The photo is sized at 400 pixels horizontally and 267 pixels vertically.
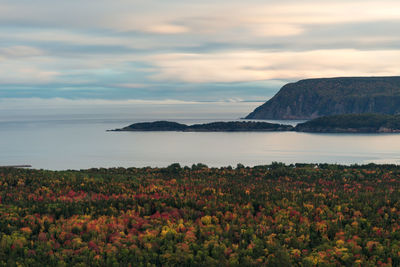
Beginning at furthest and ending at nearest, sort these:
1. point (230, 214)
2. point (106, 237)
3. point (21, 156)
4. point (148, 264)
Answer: point (21, 156) < point (230, 214) < point (106, 237) < point (148, 264)

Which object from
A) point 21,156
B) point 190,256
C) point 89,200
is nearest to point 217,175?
point 89,200

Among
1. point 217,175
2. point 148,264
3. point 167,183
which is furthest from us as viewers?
point 217,175

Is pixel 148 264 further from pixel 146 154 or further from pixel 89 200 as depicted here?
pixel 146 154

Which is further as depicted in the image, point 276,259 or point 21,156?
point 21,156

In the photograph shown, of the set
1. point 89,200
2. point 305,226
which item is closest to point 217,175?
point 89,200

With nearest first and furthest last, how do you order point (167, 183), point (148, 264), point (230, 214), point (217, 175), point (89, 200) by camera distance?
point (148, 264), point (230, 214), point (89, 200), point (167, 183), point (217, 175)

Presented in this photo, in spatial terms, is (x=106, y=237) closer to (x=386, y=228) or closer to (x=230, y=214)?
(x=230, y=214)

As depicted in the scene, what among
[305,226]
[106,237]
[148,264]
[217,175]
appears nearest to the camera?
[148,264]

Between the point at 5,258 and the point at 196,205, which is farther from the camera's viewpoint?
the point at 196,205
